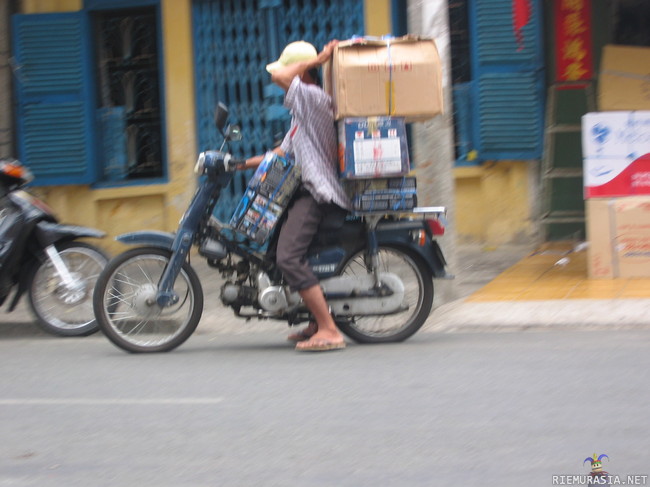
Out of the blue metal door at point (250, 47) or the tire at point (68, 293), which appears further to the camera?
the blue metal door at point (250, 47)

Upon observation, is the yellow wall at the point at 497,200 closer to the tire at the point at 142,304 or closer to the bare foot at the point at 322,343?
the bare foot at the point at 322,343

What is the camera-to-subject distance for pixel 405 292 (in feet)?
22.4

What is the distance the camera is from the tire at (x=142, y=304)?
6672 millimetres

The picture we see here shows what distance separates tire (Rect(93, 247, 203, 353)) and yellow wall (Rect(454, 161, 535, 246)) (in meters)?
4.69

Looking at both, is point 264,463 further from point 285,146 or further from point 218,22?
point 218,22

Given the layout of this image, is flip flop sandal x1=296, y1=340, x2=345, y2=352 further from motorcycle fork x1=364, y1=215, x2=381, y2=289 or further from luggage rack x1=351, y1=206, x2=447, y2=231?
luggage rack x1=351, y1=206, x2=447, y2=231

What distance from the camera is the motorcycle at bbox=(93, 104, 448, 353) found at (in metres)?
6.70

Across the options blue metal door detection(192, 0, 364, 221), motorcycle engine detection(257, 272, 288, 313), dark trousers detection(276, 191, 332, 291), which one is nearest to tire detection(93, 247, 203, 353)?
motorcycle engine detection(257, 272, 288, 313)

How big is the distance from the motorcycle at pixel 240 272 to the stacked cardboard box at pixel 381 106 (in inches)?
8.7

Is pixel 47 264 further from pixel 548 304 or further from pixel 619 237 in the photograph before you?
pixel 619 237

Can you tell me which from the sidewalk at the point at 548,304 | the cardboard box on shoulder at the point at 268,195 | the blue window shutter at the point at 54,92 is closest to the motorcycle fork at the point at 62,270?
the cardboard box on shoulder at the point at 268,195

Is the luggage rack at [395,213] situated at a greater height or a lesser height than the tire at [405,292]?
greater

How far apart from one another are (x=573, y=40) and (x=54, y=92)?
204 inches

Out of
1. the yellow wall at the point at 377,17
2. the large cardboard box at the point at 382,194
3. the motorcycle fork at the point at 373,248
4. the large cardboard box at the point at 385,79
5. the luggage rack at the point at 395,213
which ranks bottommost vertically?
the motorcycle fork at the point at 373,248
